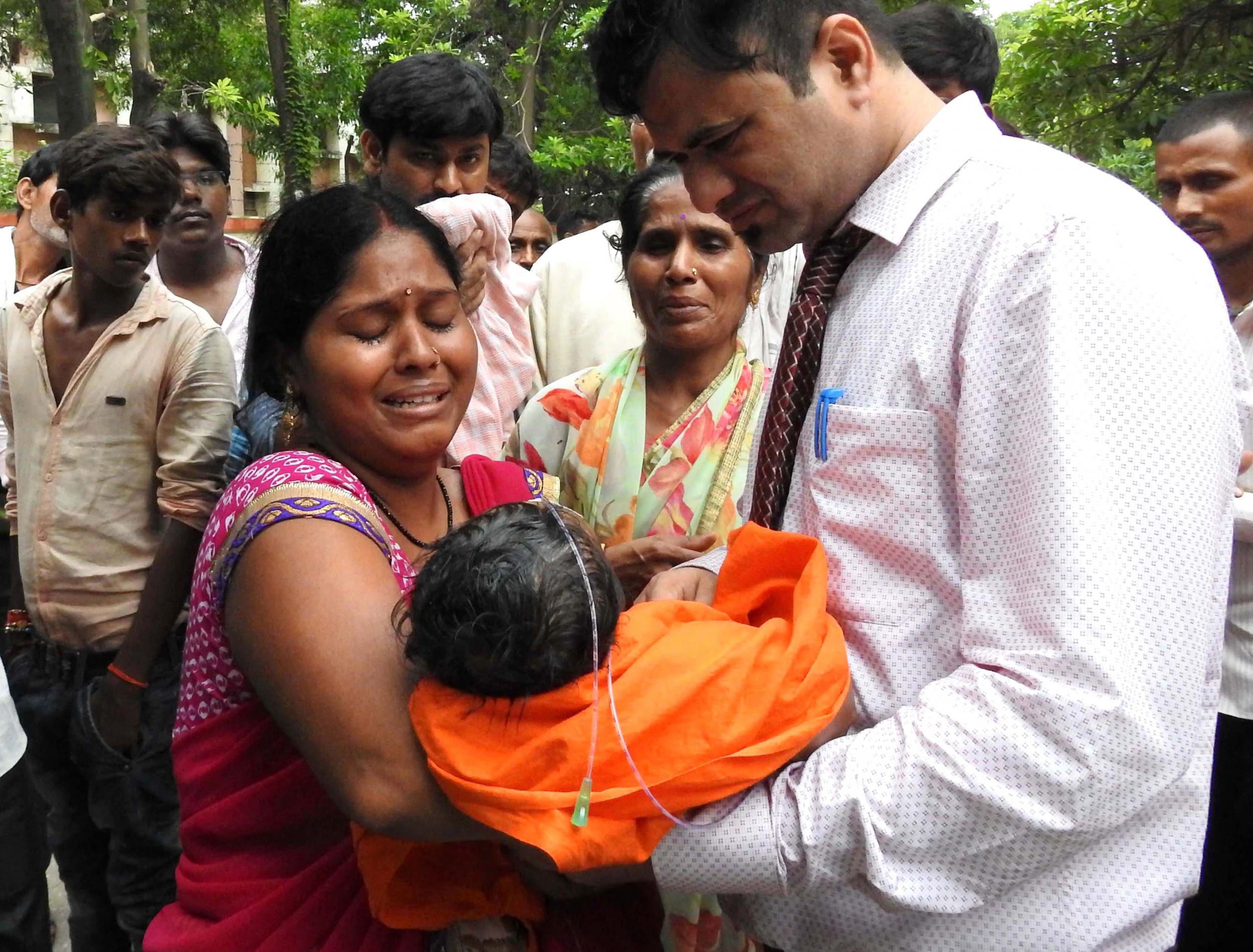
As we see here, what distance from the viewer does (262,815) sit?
5.70ft

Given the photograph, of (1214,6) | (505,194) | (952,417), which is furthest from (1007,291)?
(1214,6)

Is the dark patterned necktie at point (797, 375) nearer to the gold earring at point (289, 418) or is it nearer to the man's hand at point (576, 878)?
the man's hand at point (576, 878)

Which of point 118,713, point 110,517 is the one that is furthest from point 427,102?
point 118,713

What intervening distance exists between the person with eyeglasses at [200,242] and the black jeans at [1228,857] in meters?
3.21

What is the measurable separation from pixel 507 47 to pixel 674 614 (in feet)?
60.5

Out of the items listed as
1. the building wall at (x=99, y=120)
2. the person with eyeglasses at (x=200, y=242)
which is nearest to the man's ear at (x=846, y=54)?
the person with eyeglasses at (x=200, y=242)

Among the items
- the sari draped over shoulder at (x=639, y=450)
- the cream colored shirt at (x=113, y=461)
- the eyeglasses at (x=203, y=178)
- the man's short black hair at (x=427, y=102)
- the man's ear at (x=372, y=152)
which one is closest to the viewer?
the sari draped over shoulder at (x=639, y=450)

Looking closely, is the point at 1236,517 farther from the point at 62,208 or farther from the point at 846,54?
the point at 62,208

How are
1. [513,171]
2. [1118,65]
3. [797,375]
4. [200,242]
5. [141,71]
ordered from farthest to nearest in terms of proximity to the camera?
[141,71] < [1118,65] < [513,171] < [200,242] < [797,375]

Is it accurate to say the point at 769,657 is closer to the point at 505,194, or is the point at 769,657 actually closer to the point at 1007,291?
the point at 1007,291

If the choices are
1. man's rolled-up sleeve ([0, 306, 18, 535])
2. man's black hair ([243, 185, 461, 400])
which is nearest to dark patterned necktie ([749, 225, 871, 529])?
man's black hair ([243, 185, 461, 400])

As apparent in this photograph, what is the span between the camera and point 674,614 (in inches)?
60.5

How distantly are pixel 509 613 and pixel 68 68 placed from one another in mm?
8417

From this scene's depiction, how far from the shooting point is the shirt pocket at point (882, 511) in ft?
4.70
